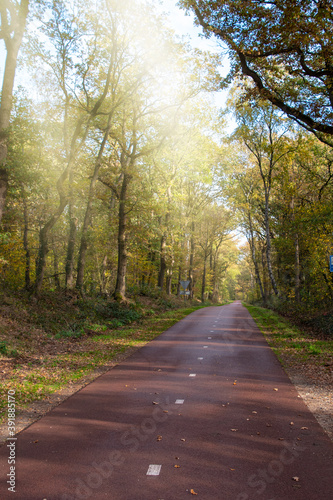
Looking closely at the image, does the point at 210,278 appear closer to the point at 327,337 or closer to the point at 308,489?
the point at 327,337

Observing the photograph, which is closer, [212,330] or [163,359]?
[163,359]

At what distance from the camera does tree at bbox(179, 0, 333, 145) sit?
8.48m

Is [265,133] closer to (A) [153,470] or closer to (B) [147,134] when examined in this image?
(B) [147,134]

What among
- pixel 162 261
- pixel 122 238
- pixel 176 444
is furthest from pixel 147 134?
pixel 176 444

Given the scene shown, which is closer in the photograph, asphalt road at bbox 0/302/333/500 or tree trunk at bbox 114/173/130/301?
asphalt road at bbox 0/302/333/500

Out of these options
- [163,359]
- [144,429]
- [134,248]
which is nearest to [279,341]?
[163,359]

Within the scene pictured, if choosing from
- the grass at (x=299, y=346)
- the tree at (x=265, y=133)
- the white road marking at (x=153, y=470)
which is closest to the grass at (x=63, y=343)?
the white road marking at (x=153, y=470)

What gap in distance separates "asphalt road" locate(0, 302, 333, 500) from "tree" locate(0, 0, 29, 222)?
6.54 m

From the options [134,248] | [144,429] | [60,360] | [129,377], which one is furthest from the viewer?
[134,248]

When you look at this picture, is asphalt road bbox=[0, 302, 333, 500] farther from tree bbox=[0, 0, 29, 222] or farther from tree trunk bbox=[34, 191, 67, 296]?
tree trunk bbox=[34, 191, 67, 296]

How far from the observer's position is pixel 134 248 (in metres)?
25.0

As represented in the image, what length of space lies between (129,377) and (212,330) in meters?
8.38

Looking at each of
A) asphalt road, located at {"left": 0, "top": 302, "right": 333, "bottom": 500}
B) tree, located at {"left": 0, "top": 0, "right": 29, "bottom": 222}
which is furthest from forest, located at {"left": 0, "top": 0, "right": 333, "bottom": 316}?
asphalt road, located at {"left": 0, "top": 302, "right": 333, "bottom": 500}

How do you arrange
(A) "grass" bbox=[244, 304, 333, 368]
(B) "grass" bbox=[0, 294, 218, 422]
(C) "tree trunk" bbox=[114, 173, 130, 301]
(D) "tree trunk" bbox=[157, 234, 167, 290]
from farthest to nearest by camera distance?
(D) "tree trunk" bbox=[157, 234, 167, 290]
(C) "tree trunk" bbox=[114, 173, 130, 301]
(A) "grass" bbox=[244, 304, 333, 368]
(B) "grass" bbox=[0, 294, 218, 422]
